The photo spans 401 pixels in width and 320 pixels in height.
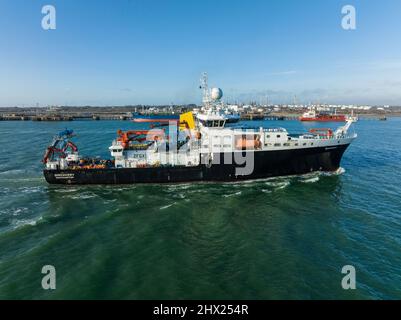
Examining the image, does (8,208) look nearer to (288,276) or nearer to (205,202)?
(205,202)

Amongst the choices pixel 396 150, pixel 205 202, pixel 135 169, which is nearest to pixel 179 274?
pixel 205 202

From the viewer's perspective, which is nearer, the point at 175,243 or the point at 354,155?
the point at 175,243

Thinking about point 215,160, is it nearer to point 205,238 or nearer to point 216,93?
point 216,93

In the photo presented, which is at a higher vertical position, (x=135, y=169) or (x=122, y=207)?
(x=135, y=169)

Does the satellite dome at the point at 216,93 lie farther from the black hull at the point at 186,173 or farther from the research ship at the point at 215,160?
the black hull at the point at 186,173
